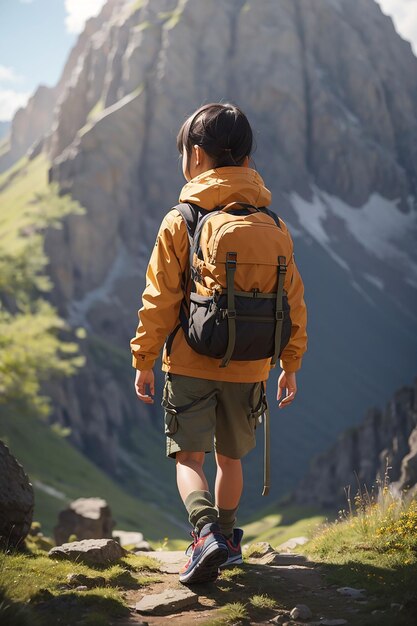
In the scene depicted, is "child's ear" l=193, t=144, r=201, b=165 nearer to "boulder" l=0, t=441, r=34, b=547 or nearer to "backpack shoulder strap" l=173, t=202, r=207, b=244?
"backpack shoulder strap" l=173, t=202, r=207, b=244

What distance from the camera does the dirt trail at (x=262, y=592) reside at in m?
5.54

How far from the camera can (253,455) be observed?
161 metres

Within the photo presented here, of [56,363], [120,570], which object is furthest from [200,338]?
[56,363]

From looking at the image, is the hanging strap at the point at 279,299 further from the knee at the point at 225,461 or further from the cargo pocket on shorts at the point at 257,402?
the knee at the point at 225,461

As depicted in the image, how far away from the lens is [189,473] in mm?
6449

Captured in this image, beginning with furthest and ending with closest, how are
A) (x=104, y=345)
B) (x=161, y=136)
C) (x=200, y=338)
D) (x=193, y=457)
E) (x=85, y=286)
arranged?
(x=161, y=136) → (x=85, y=286) → (x=104, y=345) → (x=193, y=457) → (x=200, y=338)

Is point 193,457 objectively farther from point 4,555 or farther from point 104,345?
point 104,345

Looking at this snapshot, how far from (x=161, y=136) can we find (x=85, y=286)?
4616 centimetres

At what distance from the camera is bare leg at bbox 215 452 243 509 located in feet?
22.2

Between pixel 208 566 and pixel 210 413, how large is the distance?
4.05 ft

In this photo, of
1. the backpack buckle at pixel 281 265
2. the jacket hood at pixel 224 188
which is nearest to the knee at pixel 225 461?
the backpack buckle at pixel 281 265

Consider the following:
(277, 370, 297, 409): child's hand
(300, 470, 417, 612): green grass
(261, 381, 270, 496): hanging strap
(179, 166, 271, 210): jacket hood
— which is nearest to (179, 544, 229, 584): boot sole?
(261, 381, 270, 496): hanging strap

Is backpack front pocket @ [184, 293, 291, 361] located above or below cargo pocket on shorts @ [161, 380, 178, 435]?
above

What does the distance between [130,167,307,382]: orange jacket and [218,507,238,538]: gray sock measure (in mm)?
1315
